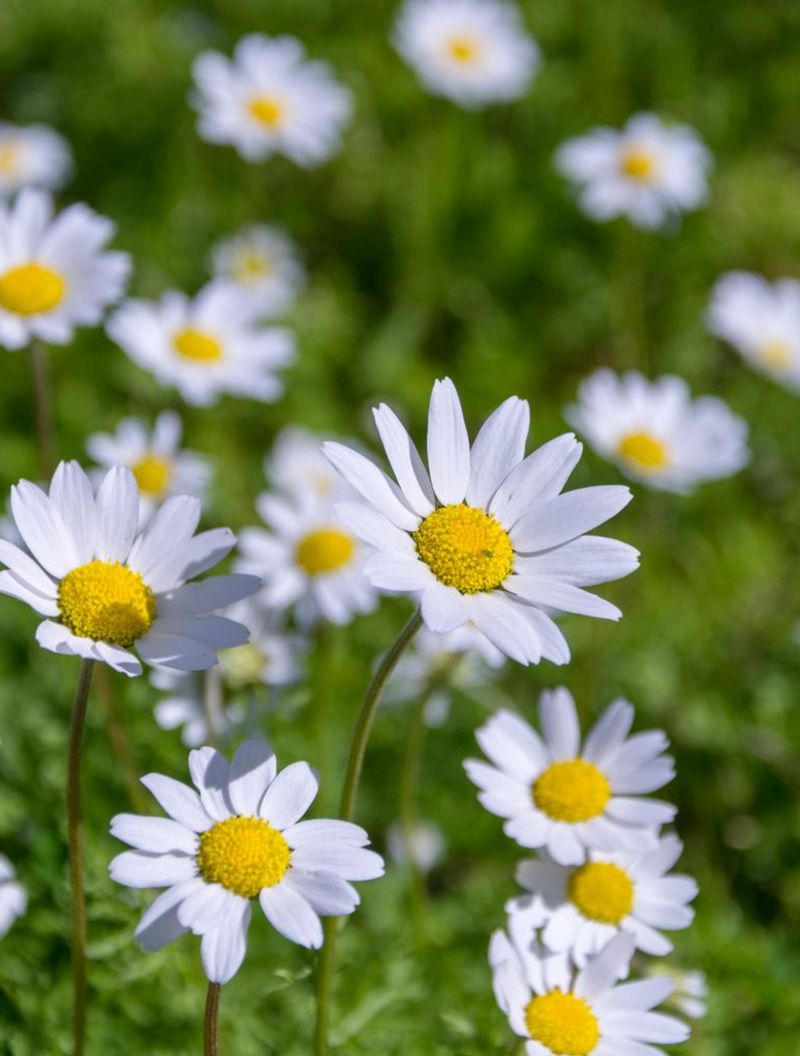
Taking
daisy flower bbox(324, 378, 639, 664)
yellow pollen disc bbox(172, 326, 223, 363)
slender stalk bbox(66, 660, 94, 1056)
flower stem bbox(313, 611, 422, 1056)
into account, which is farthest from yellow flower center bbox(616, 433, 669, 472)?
slender stalk bbox(66, 660, 94, 1056)

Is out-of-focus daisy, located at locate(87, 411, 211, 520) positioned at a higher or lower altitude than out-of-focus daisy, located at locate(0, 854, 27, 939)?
higher

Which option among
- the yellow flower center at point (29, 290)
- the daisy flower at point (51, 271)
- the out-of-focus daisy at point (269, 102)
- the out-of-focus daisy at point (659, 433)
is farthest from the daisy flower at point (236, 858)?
the out-of-focus daisy at point (269, 102)

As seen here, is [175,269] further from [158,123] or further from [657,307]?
[657,307]

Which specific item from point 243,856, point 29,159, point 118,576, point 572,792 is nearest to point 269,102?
point 29,159

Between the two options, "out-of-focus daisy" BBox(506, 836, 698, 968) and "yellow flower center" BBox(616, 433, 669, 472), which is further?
"yellow flower center" BBox(616, 433, 669, 472)

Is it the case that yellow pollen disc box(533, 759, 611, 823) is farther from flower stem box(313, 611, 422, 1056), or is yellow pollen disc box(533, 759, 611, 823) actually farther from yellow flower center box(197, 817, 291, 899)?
yellow flower center box(197, 817, 291, 899)

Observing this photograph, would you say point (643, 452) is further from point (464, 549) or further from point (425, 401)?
point (464, 549)
